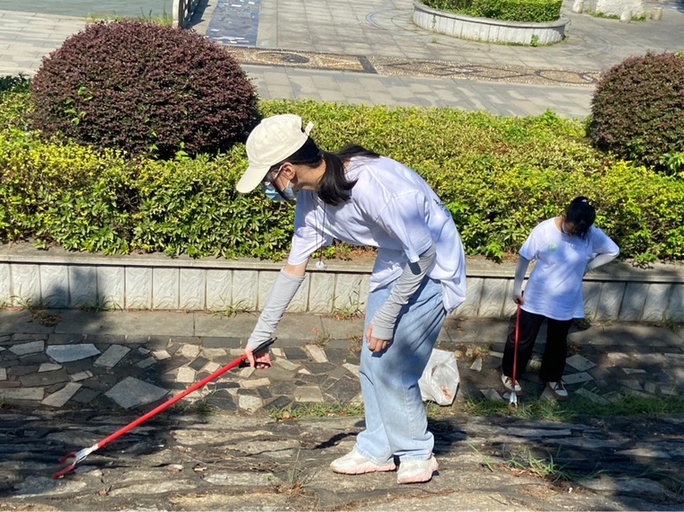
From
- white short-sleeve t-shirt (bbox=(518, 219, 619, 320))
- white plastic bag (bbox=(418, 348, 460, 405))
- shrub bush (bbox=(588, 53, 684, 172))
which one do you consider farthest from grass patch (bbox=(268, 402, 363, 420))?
shrub bush (bbox=(588, 53, 684, 172))

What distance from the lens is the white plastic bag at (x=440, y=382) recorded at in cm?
520

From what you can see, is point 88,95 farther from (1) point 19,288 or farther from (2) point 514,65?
(2) point 514,65

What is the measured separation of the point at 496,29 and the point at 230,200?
13.7m

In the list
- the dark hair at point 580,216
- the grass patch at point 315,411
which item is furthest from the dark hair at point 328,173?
the dark hair at point 580,216

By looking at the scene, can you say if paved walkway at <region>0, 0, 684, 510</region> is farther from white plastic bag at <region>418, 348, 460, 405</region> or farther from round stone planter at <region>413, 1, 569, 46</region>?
round stone planter at <region>413, 1, 569, 46</region>

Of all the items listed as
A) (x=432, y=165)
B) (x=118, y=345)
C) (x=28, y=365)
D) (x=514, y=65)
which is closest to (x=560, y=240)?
(x=432, y=165)

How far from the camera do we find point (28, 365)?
5242mm

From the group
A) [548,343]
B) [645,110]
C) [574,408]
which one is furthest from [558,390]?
[645,110]

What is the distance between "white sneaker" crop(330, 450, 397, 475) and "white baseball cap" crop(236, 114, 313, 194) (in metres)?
1.43

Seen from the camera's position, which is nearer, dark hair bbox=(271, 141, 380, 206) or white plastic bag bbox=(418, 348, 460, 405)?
dark hair bbox=(271, 141, 380, 206)

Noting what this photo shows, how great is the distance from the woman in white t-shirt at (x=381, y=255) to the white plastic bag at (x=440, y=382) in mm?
1359

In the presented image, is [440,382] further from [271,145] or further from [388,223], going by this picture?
[271,145]

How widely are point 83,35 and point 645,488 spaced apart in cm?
563

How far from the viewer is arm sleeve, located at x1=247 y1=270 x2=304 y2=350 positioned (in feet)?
12.1
